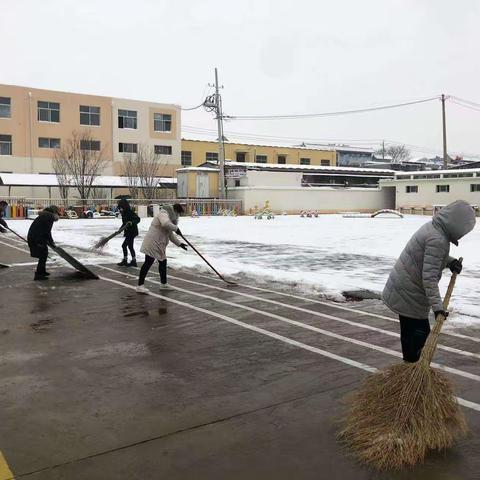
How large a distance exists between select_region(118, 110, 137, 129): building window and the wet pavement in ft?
163

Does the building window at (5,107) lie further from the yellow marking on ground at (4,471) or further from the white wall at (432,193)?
the yellow marking on ground at (4,471)

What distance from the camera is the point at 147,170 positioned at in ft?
166

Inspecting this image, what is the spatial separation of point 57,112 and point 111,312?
4924 cm

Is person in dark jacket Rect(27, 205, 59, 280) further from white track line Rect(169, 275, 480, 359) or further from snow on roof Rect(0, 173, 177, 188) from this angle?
snow on roof Rect(0, 173, 177, 188)

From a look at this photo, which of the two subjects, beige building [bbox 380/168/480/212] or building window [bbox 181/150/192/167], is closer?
beige building [bbox 380/168/480/212]

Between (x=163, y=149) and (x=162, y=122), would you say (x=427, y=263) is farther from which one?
(x=162, y=122)

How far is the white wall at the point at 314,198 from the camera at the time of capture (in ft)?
160

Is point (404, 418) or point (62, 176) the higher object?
point (62, 176)

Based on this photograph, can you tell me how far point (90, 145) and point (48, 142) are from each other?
382 centimetres

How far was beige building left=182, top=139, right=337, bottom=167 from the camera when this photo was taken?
209 feet

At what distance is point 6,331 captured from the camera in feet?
22.6

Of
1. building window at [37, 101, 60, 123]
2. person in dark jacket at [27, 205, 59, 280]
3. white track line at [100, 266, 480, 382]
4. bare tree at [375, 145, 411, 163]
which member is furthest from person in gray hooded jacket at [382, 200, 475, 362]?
bare tree at [375, 145, 411, 163]

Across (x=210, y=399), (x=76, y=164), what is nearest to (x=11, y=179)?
(x=76, y=164)

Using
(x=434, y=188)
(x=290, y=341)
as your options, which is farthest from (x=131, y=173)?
(x=290, y=341)
